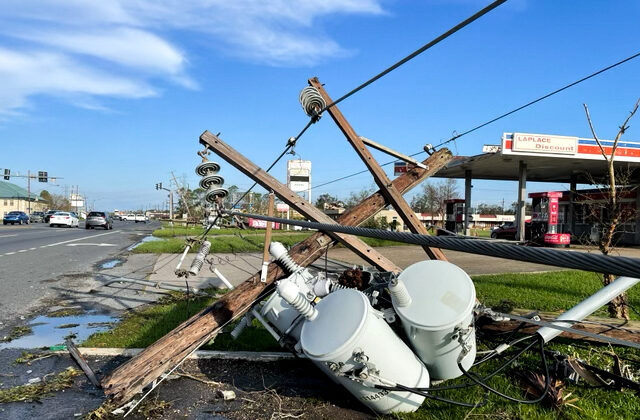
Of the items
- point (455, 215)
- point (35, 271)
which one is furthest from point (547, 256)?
point (455, 215)

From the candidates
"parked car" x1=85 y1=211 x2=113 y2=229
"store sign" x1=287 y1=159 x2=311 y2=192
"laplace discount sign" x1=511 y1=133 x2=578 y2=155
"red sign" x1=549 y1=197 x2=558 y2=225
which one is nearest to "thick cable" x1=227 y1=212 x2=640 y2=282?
"laplace discount sign" x1=511 y1=133 x2=578 y2=155

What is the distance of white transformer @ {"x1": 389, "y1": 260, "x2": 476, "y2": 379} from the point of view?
298cm

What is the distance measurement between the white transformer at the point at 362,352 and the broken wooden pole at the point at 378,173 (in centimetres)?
212

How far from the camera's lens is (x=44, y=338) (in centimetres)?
575

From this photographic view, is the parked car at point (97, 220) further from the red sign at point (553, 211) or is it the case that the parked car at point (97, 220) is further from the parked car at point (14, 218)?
the red sign at point (553, 211)

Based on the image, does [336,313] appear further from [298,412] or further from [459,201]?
[459,201]

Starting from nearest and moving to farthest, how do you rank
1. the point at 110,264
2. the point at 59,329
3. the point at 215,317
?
the point at 215,317 < the point at 59,329 < the point at 110,264

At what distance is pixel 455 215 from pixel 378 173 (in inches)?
1308

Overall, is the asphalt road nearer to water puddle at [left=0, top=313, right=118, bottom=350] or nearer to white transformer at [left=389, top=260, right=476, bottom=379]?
water puddle at [left=0, top=313, right=118, bottom=350]

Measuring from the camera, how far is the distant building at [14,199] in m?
87.6

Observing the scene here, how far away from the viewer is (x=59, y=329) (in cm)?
625

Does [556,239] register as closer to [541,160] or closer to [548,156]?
[548,156]

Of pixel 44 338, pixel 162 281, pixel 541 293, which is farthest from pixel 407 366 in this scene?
pixel 162 281

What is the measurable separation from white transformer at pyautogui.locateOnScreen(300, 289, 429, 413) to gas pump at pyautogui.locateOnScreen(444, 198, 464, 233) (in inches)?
1331
